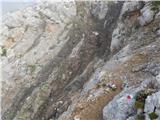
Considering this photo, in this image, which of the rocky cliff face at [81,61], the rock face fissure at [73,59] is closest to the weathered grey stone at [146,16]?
the rocky cliff face at [81,61]

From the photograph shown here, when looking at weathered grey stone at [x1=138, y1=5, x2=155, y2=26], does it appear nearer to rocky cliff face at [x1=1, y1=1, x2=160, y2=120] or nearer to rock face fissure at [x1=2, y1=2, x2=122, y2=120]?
rocky cliff face at [x1=1, y1=1, x2=160, y2=120]

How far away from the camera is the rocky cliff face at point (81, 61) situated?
99.8 ft

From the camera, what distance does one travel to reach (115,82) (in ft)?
107

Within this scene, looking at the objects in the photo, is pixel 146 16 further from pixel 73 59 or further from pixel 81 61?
pixel 73 59

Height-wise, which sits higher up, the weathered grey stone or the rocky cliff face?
the weathered grey stone

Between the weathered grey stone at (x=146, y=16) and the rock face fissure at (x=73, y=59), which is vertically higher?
the weathered grey stone at (x=146, y=16)

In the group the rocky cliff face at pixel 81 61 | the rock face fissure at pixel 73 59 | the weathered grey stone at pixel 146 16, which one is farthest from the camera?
the rock face fissure at pixel 73 59

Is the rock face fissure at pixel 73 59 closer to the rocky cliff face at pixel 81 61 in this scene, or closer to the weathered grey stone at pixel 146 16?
the rocky cliff face at pixel 81 61

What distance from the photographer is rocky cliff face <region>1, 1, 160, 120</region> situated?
1197 inches

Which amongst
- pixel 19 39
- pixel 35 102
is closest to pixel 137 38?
pixel 35 102

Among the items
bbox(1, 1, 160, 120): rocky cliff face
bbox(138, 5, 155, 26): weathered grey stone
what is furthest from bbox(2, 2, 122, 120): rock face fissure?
bbox(138, 5, 155, 26): weathered grey stone

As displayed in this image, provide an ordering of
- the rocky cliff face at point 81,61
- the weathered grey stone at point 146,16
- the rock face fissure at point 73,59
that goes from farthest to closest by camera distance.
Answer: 1. the rock face fissure at point 73,59
2. the weathered grey stone at point 146,16
3. the rocky cliff face at point 81,61

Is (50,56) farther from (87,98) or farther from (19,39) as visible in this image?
(87,98)

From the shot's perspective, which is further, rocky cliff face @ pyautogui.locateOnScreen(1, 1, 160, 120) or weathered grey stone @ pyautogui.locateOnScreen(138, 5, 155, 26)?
weathered grey stone @ pyautogui.locateOnScreen(138, 5, 155, 26)
